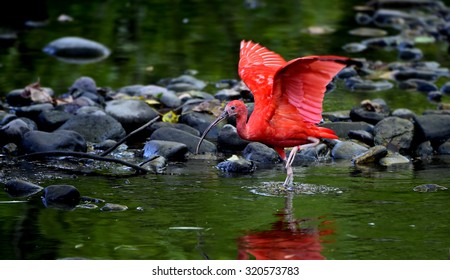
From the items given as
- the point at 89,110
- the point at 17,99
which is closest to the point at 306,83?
the point at 89,110

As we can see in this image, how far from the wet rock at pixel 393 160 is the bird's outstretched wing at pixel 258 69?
4.81ft

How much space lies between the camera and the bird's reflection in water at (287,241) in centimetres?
730

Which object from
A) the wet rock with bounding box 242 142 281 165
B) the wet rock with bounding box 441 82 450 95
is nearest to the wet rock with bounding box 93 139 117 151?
the wet rock with bounding box 242 142 281 165

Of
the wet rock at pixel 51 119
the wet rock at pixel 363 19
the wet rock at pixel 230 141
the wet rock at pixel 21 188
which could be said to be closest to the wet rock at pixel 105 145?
the wet rock at pixel 51 119

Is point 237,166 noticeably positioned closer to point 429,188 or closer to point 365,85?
point 429,188

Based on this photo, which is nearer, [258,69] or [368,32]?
[258,69]

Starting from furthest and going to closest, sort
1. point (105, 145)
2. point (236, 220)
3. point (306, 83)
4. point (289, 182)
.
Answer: point (105, 145) → point (289, 182) → point (306, 83) → point (236, 220)

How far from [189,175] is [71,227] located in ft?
7.43

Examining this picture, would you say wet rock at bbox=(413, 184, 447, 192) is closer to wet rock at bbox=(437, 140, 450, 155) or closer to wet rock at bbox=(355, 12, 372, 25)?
wet rock at bbox=(437, 140, 450, 155)

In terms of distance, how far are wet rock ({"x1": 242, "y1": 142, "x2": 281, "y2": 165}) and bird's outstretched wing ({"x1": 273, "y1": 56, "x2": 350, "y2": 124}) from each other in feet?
4.57

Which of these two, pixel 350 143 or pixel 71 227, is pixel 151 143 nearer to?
pixel 350 143

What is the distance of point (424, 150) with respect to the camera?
11.4 meters

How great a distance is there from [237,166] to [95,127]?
7.05 ft

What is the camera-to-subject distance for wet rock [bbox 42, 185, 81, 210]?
346 inches
